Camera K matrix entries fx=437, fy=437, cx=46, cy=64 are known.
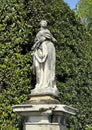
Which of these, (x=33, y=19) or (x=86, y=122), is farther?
(x=86, y=122)

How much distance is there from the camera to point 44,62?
839 centimetres

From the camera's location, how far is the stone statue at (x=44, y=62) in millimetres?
8336

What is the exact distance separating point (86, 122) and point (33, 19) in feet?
13.9

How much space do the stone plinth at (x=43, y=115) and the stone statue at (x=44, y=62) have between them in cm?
50

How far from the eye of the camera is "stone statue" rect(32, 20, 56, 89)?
8.34m

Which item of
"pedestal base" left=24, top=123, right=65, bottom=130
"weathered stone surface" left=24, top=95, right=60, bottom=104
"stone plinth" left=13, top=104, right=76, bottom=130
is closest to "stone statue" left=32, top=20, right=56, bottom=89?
"weathered stone surface" left=24, top=95, right=60, bottom=104

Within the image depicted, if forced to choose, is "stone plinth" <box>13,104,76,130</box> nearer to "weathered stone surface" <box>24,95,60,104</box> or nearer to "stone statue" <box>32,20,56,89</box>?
"weathered stone surface" <box>24,95,60,104</box>

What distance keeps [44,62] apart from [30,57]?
222cm

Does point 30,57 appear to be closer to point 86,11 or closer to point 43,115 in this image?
point 43,115

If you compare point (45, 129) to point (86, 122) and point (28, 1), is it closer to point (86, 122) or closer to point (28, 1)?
point (28, 1)

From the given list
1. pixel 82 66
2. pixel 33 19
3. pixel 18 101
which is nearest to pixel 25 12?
pixel 33 19

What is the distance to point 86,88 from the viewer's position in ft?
45.5

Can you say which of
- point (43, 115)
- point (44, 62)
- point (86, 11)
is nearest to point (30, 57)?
point (44, 62)

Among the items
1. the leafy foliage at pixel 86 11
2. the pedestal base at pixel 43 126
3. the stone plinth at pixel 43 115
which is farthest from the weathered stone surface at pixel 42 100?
the leafy foliage at pixel 86 11
